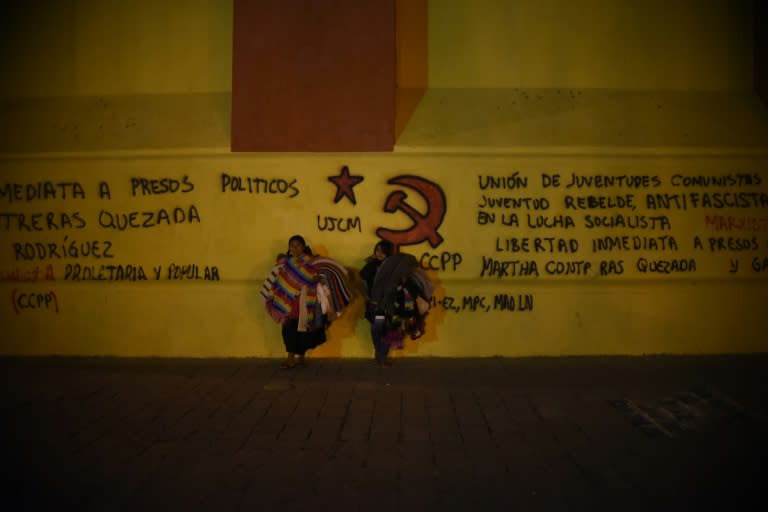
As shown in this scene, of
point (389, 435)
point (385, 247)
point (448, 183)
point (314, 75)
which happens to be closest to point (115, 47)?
point (314, 75)

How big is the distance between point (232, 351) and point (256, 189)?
86.0 inches

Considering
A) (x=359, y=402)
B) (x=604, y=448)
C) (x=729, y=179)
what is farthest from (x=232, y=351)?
(x=729, y=179)

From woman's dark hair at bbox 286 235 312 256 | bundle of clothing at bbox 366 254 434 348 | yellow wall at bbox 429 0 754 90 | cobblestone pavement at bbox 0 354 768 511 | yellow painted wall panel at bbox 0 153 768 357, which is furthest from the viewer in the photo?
yellow wall at bbox 429 0 754 90

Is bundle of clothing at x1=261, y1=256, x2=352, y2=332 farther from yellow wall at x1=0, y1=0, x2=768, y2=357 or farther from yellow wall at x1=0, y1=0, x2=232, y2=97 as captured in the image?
yellow wall at x1=0, y1=0, x2=232, y2=97

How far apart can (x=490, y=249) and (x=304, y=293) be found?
8.32ft

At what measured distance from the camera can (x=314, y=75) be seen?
316 inches

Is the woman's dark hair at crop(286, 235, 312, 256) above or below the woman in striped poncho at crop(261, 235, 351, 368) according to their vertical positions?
above

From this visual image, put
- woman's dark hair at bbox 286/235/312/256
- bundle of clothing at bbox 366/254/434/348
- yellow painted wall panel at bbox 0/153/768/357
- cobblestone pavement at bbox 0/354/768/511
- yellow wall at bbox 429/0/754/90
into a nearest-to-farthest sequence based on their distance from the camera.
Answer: cobblestone pavement at bbox 0/354/768/511 → bundle of clothing at bbox 366/254/434/348 → woman's dark hair at bbox 286/235/312/256 → yellow painted wall panel at bbox 0/153/768/357 → yellow wall at bbox 429/0/754/90

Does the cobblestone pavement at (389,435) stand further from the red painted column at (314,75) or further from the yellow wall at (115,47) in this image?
the yellow wall at (115,47)

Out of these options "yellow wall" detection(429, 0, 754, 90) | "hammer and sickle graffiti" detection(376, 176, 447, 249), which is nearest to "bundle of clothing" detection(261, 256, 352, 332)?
"hammer and sickle graffiti" detection(376, 176, 447, 249)

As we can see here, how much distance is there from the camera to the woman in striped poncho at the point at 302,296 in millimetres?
7383

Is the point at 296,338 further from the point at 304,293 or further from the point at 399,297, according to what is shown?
the point at 399,297

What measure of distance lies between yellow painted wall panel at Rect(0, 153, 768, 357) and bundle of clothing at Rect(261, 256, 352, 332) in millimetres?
582

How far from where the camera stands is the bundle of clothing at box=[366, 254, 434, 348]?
7.35 meters
